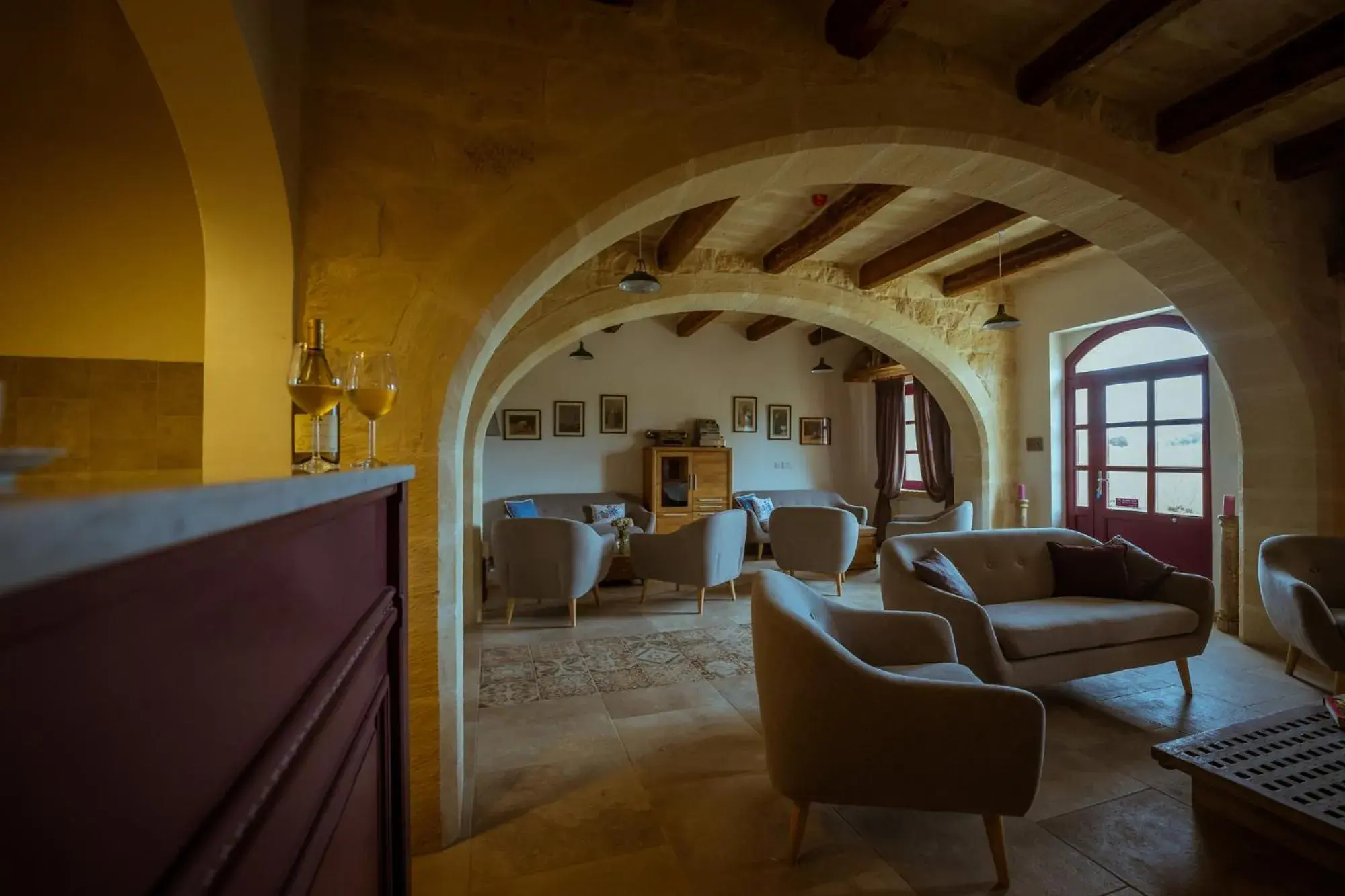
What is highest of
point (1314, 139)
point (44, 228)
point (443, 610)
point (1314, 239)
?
point (1314, 139)

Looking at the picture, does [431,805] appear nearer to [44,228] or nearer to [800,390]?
[44,228]

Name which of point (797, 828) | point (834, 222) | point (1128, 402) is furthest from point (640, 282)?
point (1128, 402)

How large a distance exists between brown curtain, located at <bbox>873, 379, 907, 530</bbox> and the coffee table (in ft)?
19.2

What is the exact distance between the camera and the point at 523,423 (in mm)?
7594

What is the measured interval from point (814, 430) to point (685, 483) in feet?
7.28

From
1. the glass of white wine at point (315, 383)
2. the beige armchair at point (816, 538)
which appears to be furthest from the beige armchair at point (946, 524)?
the glass of white wine at point (315, 383)

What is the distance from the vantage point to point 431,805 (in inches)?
77.1

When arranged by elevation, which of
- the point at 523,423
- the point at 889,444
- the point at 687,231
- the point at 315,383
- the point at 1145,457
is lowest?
the point at 1145,457

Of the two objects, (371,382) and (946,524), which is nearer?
(371,382)

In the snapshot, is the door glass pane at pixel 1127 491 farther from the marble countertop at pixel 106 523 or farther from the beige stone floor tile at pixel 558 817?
the marble countertop at pixel 106 523

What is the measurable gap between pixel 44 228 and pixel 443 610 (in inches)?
68.8

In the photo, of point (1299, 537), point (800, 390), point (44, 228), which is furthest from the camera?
point (800, 390)

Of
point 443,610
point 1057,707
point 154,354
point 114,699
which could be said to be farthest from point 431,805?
point 1057,707

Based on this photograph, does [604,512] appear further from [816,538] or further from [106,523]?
[106,523]
